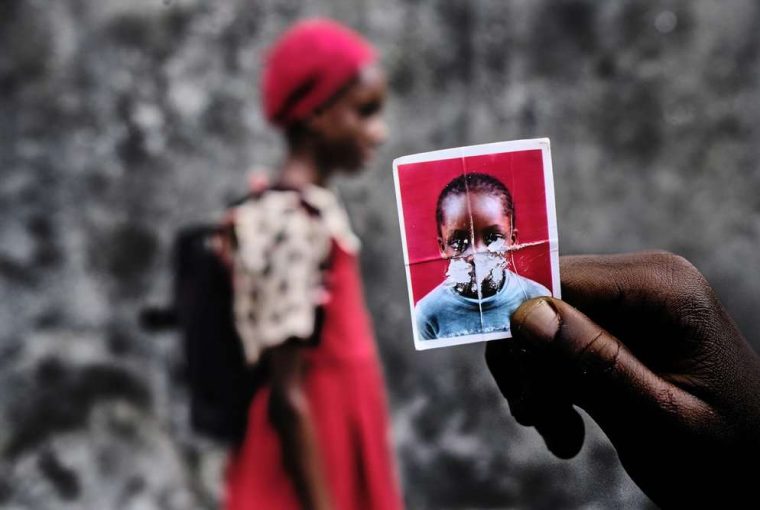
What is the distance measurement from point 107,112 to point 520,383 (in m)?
1.20

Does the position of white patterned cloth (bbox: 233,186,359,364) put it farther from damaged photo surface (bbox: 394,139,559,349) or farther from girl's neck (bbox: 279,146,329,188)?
damaged photo surface (bbox: 394,139,559,349)

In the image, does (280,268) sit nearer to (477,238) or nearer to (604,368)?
(477,238)

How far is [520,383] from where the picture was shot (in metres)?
1.51

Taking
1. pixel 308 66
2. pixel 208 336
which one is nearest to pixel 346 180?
pixel 308 66

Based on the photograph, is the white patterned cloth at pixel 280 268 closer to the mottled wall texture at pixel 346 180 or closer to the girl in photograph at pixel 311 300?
the girl in photograph at pixel 311 300

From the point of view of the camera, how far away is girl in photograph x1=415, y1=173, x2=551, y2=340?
1.44 metres

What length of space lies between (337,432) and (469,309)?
0.67 m

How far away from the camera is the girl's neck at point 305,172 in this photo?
2097 millimetres

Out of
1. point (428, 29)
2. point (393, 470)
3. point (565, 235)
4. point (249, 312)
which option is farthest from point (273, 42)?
point (393, 470)

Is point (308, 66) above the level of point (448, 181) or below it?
above

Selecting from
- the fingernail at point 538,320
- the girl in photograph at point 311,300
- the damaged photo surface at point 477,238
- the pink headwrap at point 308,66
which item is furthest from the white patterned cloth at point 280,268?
the fingernail at point 538,320

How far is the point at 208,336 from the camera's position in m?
2.10

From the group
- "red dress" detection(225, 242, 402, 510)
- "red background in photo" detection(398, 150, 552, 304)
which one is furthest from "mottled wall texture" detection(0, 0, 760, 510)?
"red background in photo" detection(398, 150, 552, 304)

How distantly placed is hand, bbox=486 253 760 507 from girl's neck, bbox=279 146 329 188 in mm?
734
